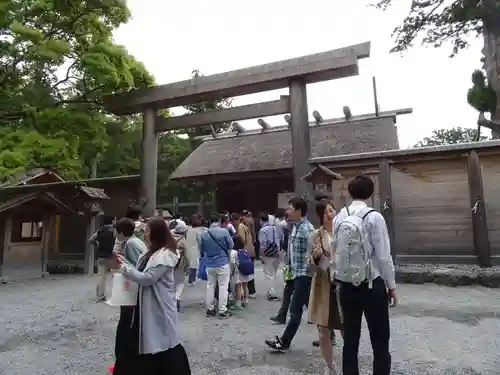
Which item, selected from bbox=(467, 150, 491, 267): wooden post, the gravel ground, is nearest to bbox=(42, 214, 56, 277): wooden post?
the gravel ground

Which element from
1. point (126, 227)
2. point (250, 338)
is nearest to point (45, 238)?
point (126, 227)

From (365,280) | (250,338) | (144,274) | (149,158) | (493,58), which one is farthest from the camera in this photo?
(493,58)

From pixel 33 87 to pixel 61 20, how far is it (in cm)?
210

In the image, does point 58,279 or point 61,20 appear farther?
point 58,279

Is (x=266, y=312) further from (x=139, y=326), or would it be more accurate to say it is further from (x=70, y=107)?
(x=70, y=107)

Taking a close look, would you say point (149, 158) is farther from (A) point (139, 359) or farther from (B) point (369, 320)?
(B) point (369, 320)

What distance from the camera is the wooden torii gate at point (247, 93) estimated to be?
28.9 feet

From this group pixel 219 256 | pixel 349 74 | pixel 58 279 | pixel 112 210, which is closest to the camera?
pixel 219 256

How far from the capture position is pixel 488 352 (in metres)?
4.11

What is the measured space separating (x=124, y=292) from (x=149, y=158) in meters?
8.58

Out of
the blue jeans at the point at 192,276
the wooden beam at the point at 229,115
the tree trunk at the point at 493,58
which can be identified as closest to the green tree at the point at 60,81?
the wooden beam at the point at 229,115

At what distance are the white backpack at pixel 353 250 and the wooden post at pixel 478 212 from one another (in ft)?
21.3

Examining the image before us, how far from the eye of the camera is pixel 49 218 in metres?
12.3

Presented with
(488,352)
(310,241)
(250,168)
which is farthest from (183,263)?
(250,168)
